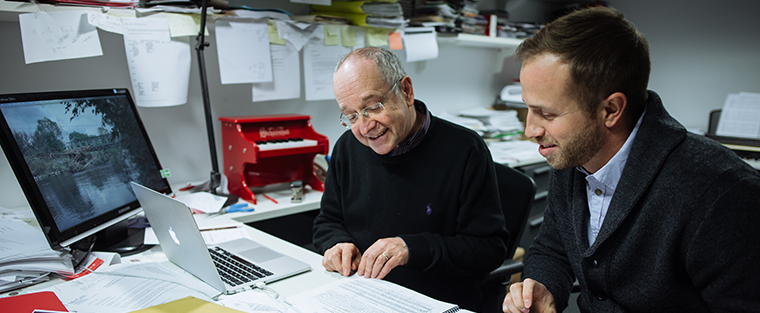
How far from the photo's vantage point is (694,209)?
0.82m

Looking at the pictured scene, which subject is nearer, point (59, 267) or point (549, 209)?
point (59, 267)

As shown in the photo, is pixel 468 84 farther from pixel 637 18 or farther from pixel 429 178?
pixel 429 178

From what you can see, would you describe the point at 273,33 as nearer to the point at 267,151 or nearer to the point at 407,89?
the point at 267,151

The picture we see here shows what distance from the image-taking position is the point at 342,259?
46.8 inches

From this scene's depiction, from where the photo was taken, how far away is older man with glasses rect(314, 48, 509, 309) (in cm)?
129

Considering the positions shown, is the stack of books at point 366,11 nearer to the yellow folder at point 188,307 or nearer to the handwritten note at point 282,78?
the handwritten note at point 282,78

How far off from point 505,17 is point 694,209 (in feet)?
7.87

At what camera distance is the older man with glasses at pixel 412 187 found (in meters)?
1.29

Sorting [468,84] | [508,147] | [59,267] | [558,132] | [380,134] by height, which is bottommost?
[508,147]

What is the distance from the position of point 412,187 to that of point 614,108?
627 millimetres

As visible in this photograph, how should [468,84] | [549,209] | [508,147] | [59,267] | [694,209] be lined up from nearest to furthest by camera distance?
[694,209], [59,267], [549,209], [508,147], [468,84]

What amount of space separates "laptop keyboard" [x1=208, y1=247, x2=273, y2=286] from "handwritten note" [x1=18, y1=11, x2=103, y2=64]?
0.88 metres

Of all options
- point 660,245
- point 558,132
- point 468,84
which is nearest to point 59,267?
point 558,132

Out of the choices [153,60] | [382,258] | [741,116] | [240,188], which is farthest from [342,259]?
[741,116]
